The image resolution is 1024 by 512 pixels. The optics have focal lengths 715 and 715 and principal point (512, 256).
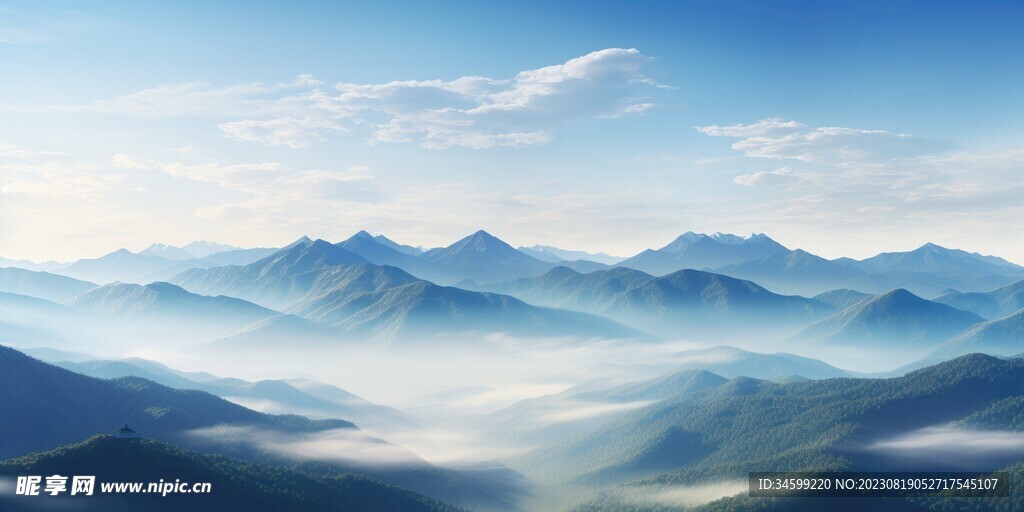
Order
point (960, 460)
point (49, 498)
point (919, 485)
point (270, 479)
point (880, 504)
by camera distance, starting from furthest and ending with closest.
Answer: point (960, 460)
point (919, 485)
point (880, 504)
point (270, 479)
point (49, 498)

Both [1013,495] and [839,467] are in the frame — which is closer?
[1013,495]

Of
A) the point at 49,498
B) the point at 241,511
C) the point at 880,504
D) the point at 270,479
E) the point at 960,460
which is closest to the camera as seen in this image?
the point at 49,498

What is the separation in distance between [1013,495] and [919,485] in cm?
1987

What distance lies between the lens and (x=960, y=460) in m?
200

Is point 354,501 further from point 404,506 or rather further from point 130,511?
point 130,511

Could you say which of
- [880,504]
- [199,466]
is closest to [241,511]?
[199,466]

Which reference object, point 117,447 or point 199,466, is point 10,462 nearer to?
point 117,447

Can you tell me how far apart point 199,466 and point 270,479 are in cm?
1607

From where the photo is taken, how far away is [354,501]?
561 ft

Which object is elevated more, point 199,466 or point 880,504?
point 199,466

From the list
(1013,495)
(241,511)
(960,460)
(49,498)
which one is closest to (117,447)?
(49,498)

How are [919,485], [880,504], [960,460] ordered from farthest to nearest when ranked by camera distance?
1. [960,460]
2. [919,485]
3. [880,504]

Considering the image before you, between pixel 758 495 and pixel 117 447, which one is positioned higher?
pixel 117 447

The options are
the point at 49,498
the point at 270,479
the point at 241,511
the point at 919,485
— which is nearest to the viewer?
the point at 49,498
